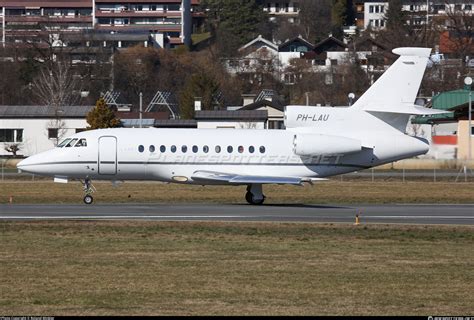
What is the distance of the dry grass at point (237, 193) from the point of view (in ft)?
155

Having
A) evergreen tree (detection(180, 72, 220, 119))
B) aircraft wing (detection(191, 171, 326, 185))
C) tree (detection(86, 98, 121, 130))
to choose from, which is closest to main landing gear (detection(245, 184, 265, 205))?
aircraft wing (detection(191, 171, 326, 185))

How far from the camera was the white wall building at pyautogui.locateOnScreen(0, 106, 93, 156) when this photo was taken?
8912 centimetres

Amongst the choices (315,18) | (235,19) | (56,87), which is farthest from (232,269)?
(315,18)

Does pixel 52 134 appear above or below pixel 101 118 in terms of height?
below

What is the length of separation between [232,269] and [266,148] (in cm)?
1773

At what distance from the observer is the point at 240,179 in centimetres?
4241

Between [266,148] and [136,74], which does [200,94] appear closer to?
[136,74]

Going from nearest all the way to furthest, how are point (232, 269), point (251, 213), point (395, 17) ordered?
point (232, 269), point (251, 213), point (395, 17)

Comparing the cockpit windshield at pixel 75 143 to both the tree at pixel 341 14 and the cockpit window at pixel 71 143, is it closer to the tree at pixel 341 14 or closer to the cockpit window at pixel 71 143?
the cockpit window at pixel 71 143

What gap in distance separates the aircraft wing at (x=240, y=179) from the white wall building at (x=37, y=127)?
156 feet

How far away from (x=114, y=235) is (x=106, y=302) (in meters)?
10.2

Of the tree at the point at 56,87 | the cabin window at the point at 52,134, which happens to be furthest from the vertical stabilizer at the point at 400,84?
the tree at the point at 56,87

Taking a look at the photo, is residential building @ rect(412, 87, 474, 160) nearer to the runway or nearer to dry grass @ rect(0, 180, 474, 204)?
dry grass @ rect(0, 180, 474, 204)

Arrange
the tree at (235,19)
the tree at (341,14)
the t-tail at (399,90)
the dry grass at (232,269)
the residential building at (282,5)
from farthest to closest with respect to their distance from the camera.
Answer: the residential building at (282,5), the tree at (341,14), the tree at (235,19), the t-tail at (399,90), the dry grass at (232,269)
